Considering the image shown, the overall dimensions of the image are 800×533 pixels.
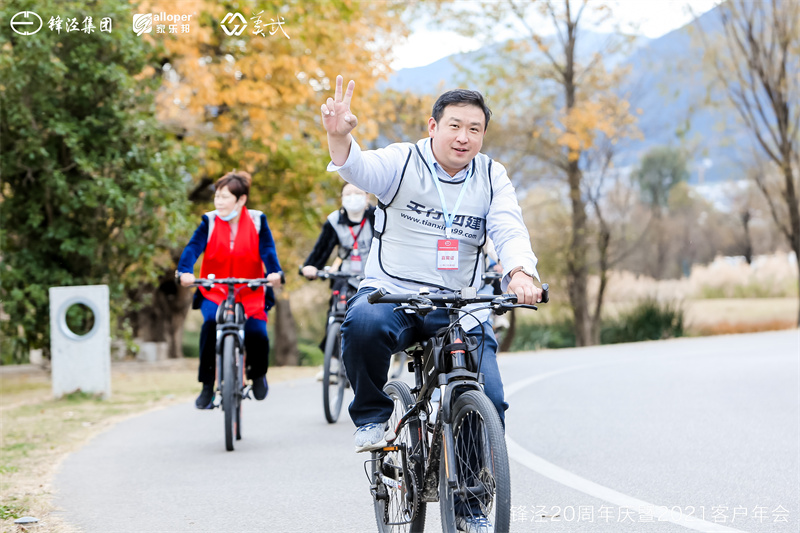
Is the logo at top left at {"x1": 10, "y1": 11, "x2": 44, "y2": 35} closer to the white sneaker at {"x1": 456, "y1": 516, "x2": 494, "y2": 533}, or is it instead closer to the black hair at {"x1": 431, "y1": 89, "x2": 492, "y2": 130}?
the black hair at {"x1": 431, "y1": 89, "x2": 492, "y2": 130}

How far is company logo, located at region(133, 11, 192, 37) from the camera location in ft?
47.2

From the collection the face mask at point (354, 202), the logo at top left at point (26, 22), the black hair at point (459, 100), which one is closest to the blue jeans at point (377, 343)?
the black hair at point (459, 100)

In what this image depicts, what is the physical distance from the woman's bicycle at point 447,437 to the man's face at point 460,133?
2.04 ft

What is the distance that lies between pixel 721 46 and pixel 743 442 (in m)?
22.6

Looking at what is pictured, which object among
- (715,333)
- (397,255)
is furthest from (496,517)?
(715,333)

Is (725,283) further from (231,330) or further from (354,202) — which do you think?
(231,330)

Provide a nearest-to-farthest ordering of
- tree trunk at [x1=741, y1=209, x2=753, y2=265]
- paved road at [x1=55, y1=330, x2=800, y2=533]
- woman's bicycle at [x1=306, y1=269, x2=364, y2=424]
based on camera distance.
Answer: paved road at [x1=55, y1=330, x2=800, y2=533], woman's bicycle at [x1=306, y1=269, x2=364, y2=424], tree trunk at [x1=741, y1=209, x2=753, y2=265]

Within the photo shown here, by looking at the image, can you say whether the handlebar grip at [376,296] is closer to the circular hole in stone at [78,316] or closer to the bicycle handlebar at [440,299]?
Result: the bicycle handlebar at [440,299]

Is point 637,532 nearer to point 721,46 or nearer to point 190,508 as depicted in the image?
point 190,508

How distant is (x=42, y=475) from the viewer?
6750 mm

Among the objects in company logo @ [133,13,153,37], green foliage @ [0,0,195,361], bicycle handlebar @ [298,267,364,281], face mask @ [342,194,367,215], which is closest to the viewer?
face mask @ [342,194,367,215]

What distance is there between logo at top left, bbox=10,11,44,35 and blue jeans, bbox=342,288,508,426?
9.63 metres

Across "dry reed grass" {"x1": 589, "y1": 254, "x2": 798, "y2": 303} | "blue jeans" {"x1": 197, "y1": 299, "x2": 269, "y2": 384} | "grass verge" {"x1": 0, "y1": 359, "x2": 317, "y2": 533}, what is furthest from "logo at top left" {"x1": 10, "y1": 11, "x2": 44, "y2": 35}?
"dry reed grass" {"x1": 589, "y1": 254, "x2": 798, "y2": 303}

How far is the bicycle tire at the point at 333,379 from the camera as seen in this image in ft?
28.4
